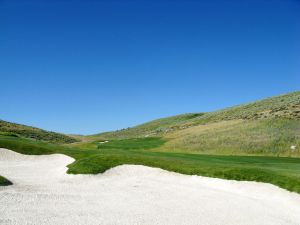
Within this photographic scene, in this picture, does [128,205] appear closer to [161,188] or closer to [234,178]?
[161,188]

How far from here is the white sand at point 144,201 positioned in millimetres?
15000

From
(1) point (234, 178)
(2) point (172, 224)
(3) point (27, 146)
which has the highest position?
(3) point (27, 146)

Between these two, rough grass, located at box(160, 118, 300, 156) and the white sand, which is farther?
rough grass, located at box(160, 118, 300, 156)

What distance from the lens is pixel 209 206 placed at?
17.7m

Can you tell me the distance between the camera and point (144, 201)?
18.5m

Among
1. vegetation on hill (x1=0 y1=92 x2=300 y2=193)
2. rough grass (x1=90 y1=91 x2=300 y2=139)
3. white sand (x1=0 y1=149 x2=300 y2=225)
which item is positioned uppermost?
rough grass (x1=90 y1=91 x2=300 y2=139)

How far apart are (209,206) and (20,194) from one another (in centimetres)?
800

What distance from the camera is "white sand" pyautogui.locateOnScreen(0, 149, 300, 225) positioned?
15.0 meters

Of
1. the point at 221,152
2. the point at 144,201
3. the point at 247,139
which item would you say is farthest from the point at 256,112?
the point at 144,201

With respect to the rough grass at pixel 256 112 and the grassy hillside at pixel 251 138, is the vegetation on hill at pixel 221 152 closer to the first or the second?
the grassy hillside at pixel 251 138

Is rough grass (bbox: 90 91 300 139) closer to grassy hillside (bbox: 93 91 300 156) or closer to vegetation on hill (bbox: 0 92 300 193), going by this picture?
grassy hillside (bbox: 93 91 300 156)

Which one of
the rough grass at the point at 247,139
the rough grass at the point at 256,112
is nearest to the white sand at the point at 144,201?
the rough grass at the point at 247,139

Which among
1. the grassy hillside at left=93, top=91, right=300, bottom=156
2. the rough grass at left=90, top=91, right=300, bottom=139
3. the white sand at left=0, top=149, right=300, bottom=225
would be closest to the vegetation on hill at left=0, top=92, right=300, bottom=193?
the grassy hillside at left=93, top=91, right=300, bottom=156

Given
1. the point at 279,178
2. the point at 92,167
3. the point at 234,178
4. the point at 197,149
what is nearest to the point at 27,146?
the point at 92,167
